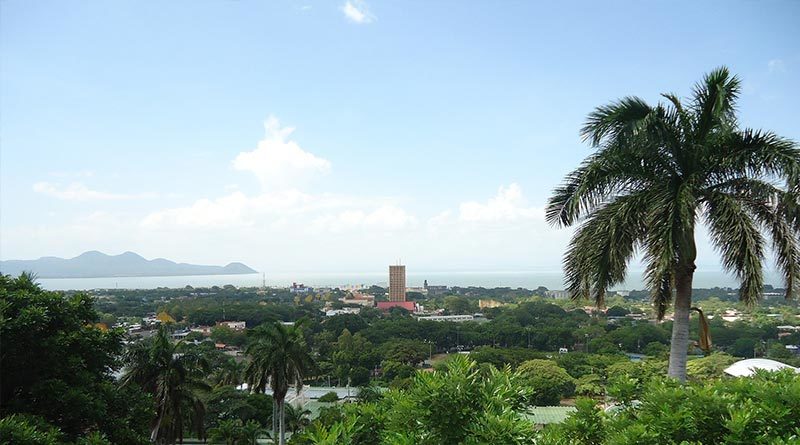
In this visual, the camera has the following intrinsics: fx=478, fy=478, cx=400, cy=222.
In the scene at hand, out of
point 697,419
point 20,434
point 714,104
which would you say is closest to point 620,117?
point 714,104

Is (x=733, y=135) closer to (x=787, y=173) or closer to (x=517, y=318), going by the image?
(x=787, y=173)

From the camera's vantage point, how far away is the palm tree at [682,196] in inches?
195

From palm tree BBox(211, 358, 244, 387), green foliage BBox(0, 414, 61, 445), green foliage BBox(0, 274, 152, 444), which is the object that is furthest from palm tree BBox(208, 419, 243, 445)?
green foliage BBox(0, 414, 61, 445)

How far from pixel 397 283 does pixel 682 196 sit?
453 feet

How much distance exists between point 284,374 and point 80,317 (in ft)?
31.3

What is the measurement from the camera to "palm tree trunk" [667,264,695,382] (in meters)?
5.32

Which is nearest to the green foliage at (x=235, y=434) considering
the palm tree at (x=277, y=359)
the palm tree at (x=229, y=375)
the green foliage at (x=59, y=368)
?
the palm tree at (x=277, y=359)

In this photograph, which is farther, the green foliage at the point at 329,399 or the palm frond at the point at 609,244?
the green foliage at the point at 329,399

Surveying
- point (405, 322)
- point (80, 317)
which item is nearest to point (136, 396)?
point (80, 317)

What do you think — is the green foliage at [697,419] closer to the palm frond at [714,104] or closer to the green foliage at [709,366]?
the palm frond at [714,104]

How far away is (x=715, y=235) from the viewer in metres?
5.26

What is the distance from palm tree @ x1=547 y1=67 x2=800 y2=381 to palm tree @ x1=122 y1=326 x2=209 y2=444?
447 inches

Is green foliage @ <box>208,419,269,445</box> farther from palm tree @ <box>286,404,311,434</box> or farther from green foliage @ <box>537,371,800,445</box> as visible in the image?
green foliage @ <box>537,371,800,445</box>

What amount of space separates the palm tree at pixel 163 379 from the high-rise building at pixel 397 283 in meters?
125
